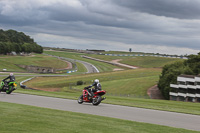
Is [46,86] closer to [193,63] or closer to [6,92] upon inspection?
[193,63]

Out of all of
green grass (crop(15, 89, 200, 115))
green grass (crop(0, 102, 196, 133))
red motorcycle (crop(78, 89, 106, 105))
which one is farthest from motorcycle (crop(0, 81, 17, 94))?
green grass (crop(0, 102, 196, 133))

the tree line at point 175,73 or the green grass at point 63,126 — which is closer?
the green grass at point 63,126

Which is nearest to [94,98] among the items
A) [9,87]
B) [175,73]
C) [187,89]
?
[9,87]

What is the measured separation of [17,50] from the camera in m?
164

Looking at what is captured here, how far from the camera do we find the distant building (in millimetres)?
40156

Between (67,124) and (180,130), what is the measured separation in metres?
4.23

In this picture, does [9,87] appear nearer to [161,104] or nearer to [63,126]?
[161,104]

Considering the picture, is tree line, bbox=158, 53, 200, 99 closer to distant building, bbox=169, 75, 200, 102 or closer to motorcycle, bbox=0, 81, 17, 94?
distant building, bbox=169, 75, 200, 102

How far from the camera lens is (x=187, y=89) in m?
41.4

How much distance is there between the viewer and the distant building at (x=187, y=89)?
40156 millimetres

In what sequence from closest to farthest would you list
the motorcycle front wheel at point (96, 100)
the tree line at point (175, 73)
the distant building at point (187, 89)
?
the motorcycle front wheel at point (96, 100) < the distant building at point (187, 89) < the tree line at point (175, 73)

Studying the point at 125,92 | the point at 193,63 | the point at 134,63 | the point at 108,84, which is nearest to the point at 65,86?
the point at 108,84

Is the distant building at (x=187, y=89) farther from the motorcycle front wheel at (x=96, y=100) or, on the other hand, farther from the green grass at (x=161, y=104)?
the motorcycle front wheel at (x=96, y=100)

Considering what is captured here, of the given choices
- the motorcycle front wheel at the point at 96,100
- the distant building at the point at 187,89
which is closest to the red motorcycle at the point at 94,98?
the motorcycle front wheel at the point at 96,100
